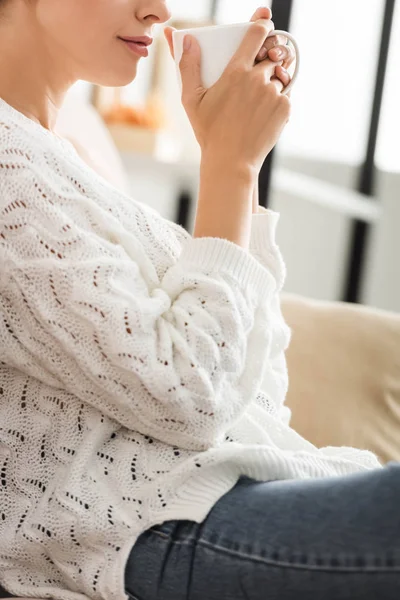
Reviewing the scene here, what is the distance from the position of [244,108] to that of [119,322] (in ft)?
0.93

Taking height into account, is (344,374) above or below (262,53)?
below

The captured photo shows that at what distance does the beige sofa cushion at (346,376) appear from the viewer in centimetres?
147

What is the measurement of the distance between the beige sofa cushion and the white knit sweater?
0.55 meters

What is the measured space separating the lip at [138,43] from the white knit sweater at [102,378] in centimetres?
17

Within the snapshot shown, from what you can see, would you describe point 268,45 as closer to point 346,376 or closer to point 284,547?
point 284,547

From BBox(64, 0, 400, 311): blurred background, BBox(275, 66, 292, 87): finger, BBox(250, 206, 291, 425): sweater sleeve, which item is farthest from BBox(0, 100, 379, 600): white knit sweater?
BBox(64, 0, 400, 311): blurred background

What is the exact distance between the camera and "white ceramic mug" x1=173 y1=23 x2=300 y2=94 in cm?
95

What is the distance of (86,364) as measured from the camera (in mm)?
841

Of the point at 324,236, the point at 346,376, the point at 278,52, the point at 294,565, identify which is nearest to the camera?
the point at 294,565

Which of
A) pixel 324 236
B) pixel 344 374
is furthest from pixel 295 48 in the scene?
pixel 324 236

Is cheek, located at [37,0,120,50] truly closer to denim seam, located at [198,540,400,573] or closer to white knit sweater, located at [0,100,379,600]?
white knit sweater, located at [0,100,379,600]

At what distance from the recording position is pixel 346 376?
4.98 ft

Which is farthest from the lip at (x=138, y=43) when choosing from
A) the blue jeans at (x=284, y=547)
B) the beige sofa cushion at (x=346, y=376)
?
the beige sofa cushion at (x=346, y=376)

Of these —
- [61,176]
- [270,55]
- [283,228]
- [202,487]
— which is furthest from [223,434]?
[283,228]
